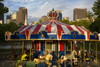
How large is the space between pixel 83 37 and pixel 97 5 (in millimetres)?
30646

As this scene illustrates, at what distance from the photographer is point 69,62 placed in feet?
44.2

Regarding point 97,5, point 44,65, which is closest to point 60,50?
point 44,65

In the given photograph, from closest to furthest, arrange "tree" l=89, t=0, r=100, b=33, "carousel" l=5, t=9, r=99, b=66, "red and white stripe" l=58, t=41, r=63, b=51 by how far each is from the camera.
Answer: "carousel" l=5, t=9, r=99, b=66 < "red and white stripe" l=58, t=41, r=63, b=51 < "tree" l=89, t=0, r=100, b=33

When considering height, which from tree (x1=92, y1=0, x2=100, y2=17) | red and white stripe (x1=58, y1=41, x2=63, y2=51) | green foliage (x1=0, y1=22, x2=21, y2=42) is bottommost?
red and white stripe (x1=58, y1=41, x2=63, y2=51)

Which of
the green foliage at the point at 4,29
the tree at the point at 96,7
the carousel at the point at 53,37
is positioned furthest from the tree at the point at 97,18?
the green foliage at the point at 4,29

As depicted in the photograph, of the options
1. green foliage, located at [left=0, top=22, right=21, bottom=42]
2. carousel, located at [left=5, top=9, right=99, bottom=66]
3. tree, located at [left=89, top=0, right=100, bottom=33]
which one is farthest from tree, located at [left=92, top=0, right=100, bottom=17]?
green foliage, located at [left=0, top=22, right=21, bottom=42]

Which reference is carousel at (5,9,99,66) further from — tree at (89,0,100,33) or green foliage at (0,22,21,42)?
green foliage at (0,22,21,42)

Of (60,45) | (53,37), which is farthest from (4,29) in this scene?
(53,37)

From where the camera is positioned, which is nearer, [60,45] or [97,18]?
[60,45]

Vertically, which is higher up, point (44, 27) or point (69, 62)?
point (44, 27)

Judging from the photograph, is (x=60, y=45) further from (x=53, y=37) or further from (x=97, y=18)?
(x=97, y=18)

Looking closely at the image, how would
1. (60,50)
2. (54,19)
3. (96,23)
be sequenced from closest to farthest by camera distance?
(60,50) < (54,19) < (96,23)

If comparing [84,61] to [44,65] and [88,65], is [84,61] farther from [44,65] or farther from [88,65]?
[44,65]

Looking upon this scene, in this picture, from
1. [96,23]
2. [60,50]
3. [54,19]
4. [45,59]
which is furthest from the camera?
[96,23]
